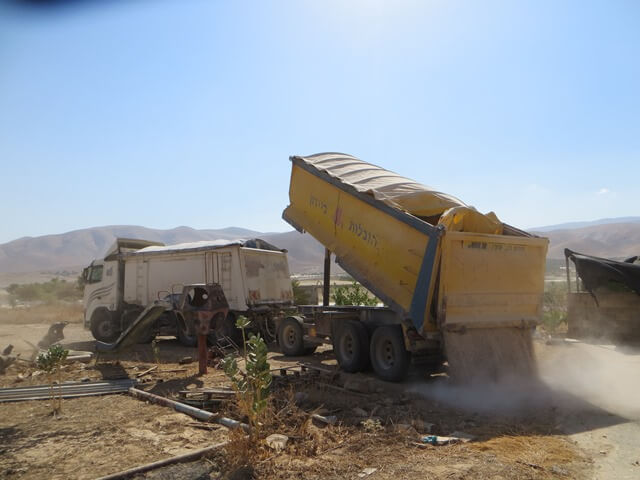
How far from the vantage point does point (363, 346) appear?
9.59m

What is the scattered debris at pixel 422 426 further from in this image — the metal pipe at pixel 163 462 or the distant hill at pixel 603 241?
the distant hill at pixel 603 241

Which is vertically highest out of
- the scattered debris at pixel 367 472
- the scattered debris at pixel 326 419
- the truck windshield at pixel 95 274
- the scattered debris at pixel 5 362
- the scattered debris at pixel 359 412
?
the truck windshield at pixel 95 274

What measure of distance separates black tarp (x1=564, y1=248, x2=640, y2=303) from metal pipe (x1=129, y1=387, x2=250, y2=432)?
981cm

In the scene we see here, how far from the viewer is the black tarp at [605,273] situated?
11992mm

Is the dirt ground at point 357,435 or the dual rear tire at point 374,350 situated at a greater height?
the dual rear tire at point 374,350

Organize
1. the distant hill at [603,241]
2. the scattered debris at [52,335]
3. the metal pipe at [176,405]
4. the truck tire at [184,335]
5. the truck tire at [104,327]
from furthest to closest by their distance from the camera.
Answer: the distant hill at [603,241] → the truck tire at [104,327] → the scattered debris at [52,335] → the truck tire at [184,335] → the metal pipe at [176,405]

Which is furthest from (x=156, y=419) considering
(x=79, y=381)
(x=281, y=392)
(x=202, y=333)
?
(x=79, y=381)

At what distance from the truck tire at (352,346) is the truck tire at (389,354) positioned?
0.25m

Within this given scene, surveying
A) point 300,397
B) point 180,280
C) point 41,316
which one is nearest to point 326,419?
point 300,397

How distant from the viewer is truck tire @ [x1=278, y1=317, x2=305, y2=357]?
40.3ft

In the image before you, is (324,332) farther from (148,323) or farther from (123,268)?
(123,268)

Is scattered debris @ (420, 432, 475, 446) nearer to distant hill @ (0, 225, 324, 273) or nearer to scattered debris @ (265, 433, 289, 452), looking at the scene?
scattered debris @ (265, 433, 289, 452)

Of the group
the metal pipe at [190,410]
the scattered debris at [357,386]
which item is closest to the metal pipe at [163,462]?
the metal pipe at [190,410]

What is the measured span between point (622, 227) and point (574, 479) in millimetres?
172944
